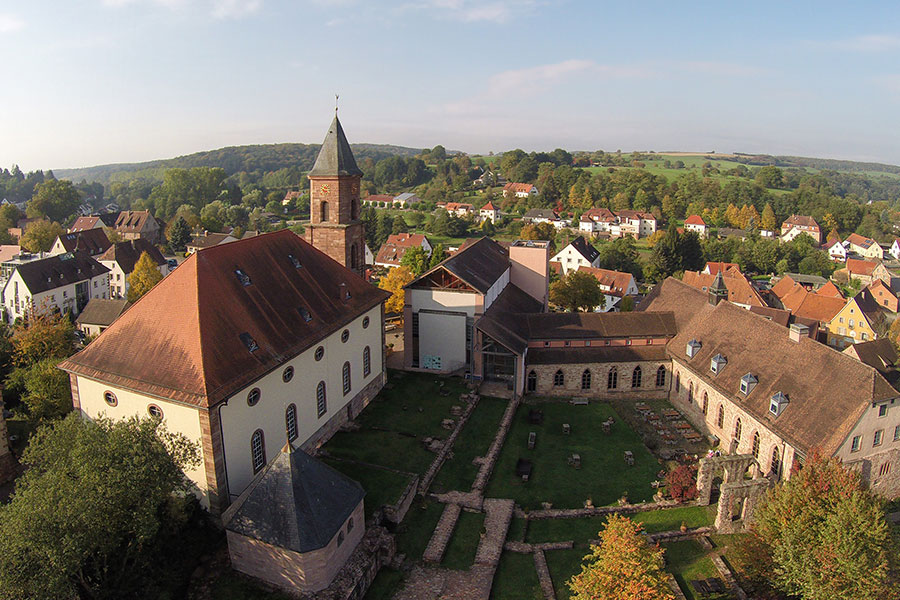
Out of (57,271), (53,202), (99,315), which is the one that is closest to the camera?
(99,315)

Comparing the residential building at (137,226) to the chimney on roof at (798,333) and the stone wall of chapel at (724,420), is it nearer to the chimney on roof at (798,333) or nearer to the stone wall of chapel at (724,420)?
the stone wall of chapel at (724,420)

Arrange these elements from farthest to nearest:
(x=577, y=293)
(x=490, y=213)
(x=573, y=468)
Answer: (x=490, y=213), (x=577, y=293), (x=573, y=468)

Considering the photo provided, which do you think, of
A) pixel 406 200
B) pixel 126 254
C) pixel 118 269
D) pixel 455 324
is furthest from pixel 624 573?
pixel 406 200

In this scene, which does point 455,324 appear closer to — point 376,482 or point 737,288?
point 376,482

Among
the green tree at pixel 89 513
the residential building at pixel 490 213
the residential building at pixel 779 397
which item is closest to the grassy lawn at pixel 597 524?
the residential building at pixel 779 397

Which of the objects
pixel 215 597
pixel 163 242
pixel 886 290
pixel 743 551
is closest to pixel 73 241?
pixel 163 242

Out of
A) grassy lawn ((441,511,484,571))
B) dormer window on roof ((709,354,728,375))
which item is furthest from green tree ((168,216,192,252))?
dormer window on roof ((709,354,728,375))

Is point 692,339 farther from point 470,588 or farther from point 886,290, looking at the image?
point 886,290

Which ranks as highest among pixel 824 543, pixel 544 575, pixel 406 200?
pixel 406 200
